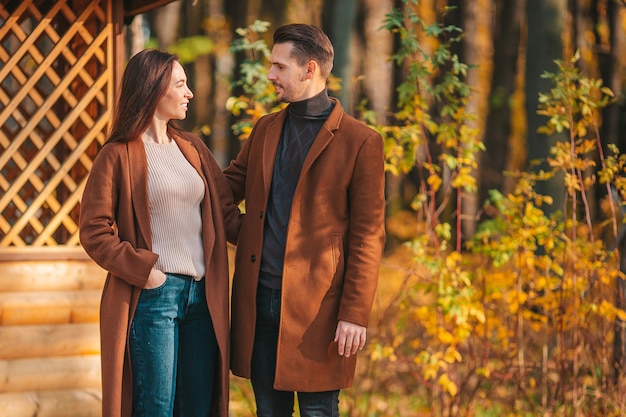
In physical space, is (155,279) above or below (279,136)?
below

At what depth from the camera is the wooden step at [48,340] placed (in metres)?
5.40

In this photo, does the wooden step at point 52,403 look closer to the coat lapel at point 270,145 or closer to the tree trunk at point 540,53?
the coat lapel at point 270,145

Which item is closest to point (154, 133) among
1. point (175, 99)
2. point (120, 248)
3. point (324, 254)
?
point (175, 99)

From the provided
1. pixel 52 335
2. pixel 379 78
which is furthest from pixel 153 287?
pixel 379 78

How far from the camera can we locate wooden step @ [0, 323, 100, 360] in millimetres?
5402

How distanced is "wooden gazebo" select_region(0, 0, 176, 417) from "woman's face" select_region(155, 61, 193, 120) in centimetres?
229

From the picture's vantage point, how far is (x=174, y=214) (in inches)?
137

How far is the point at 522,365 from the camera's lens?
5793 mm

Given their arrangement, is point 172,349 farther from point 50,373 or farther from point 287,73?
point 50,373

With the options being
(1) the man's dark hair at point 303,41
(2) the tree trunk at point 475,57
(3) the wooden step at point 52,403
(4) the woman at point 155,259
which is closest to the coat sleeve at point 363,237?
(1) the man's dark hair at point 303,41

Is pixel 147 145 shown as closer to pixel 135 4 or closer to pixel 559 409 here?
pixel 135 4

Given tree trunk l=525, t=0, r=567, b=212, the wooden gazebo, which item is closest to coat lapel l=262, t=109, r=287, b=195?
the wooden gazebo

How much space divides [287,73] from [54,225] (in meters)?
2.73

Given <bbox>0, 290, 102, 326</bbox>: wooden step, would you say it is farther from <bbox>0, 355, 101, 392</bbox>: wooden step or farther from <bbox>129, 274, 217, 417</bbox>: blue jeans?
<bbox>129, 274, 217, 417</bbox>: blue jeans
